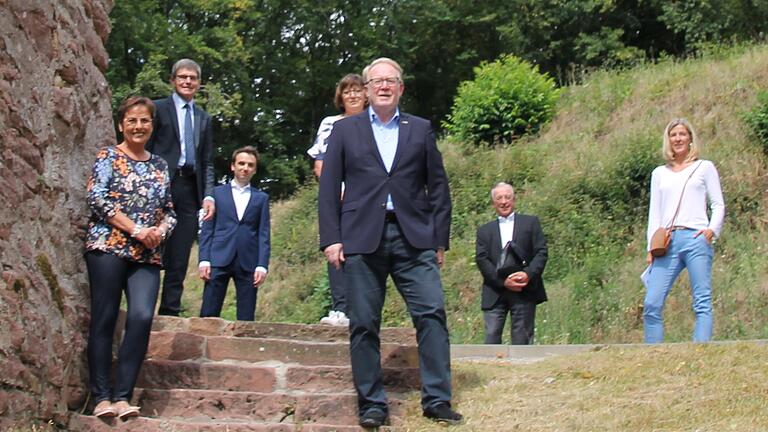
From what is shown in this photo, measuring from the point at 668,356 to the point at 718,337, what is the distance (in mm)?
4981

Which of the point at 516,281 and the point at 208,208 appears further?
the point at 516,281

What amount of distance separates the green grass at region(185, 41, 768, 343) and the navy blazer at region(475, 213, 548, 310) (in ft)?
9.73

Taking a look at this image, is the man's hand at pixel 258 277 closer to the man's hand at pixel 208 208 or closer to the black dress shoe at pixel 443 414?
the man's hand at pixel 208 208

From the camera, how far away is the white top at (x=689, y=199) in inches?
327

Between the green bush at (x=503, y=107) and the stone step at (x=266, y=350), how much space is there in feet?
43.7

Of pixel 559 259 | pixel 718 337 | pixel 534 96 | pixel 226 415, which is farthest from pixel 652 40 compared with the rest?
pixel 226 415

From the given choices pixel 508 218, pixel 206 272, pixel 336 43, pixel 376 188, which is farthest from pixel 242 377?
pixel 336 43

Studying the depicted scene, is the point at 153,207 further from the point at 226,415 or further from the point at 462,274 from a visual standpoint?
the point at 462,274

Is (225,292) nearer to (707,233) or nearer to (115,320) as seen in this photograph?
(115,320)

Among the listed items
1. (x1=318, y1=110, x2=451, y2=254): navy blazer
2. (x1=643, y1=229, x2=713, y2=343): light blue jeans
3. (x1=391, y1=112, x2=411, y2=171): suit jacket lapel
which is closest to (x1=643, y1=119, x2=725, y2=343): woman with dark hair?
(x1=643, y1=229, x2=713, y2=343): light blue jeans

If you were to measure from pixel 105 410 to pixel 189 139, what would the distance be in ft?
7.92

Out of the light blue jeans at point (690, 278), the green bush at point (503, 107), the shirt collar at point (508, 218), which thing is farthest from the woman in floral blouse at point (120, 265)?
the green bush at point (503, 107)

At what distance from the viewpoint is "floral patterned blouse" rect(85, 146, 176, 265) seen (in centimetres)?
659

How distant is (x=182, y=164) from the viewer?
26.3ft
